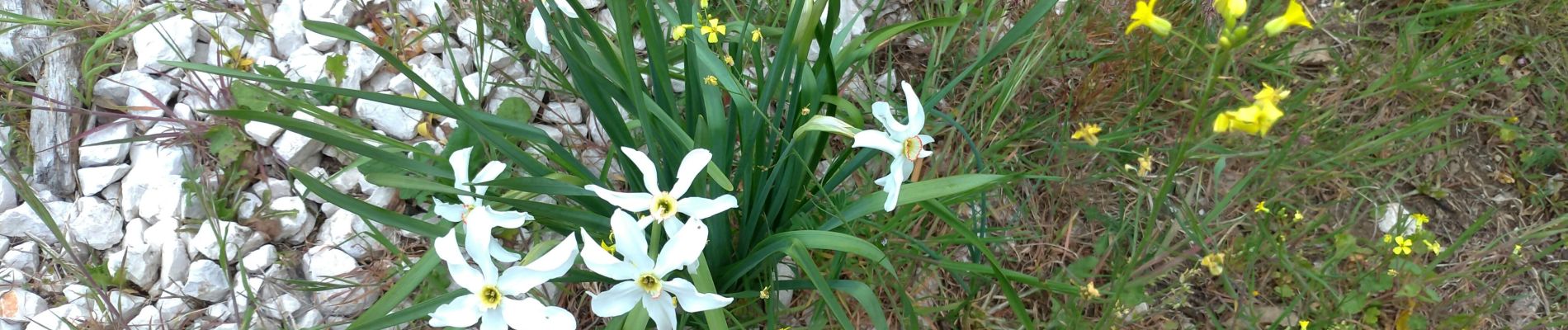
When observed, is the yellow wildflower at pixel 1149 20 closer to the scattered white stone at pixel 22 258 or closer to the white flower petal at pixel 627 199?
the white flower petal at pixel 627 199

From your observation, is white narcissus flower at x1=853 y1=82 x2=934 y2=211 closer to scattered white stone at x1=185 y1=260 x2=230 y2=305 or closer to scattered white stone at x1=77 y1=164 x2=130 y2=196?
scattered white stone at x1=185 y1=260 x2=230 y2=305

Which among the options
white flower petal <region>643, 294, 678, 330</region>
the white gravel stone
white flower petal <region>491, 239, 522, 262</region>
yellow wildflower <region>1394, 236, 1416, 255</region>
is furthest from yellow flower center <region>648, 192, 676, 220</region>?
yellow wildflower <region>1394, 236, 1416, 255</region>

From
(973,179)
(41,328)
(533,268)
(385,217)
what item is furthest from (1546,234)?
(41,328)

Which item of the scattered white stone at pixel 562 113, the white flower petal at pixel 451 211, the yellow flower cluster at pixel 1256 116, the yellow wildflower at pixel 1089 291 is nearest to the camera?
the yellow flower cluster at pixel 1256 116


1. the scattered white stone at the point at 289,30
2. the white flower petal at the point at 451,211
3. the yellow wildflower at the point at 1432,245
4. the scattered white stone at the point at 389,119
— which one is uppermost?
the scattered white stone at the point at 289,30

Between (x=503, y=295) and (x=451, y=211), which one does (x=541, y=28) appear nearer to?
(x=451, y=211)

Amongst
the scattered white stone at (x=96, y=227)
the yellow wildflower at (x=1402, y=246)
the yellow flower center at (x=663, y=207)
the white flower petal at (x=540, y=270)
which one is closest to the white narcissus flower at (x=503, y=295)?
the white flower petal at (x=540, y=270)

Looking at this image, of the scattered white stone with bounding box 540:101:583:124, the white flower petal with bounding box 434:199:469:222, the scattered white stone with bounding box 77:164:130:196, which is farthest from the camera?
the scattered white stone with bounding box 540:101:583:124
